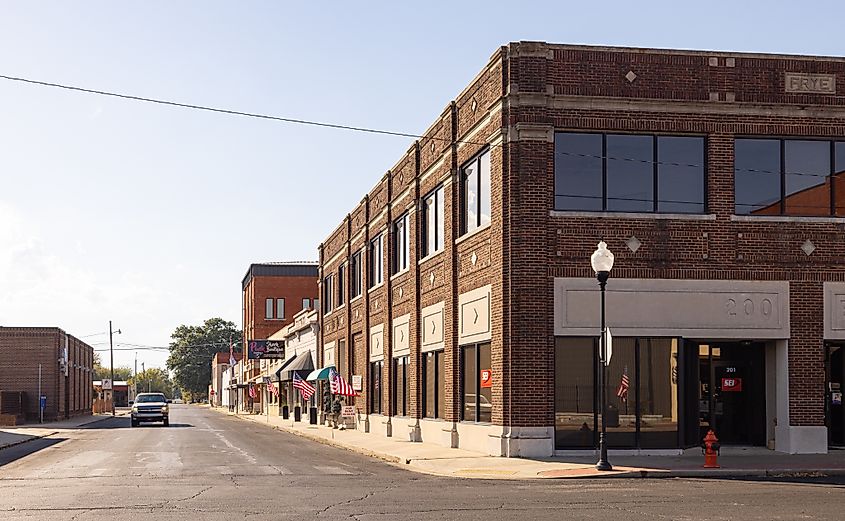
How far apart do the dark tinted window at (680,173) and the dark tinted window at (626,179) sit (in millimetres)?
278

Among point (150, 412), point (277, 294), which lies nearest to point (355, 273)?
point (150, 412)

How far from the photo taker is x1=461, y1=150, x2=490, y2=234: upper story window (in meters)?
30.4

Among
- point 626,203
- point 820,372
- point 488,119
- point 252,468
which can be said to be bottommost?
point 252,468

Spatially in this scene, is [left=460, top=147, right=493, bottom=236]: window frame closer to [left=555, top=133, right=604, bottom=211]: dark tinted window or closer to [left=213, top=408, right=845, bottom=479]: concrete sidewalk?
[left=555, top=133, right=604, bottom=211]: dark tinted window

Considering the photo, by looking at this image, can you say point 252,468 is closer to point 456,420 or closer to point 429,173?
point 456,420

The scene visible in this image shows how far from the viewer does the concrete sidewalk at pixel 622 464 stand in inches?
915

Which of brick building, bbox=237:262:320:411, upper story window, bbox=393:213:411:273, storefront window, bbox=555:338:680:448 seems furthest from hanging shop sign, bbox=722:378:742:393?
brick building, bbox=237:262:320:411

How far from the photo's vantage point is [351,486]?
69.6 ft

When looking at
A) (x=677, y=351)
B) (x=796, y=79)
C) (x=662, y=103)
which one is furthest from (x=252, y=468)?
(x=796, y=79)

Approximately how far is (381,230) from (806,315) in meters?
20.9

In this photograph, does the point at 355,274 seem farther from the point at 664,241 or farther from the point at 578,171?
the point at 664,241

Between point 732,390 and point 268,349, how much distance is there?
194ft

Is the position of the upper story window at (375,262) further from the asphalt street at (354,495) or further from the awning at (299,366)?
the awning at (299,366)

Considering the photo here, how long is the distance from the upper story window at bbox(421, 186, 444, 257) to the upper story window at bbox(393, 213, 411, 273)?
2152 mm
